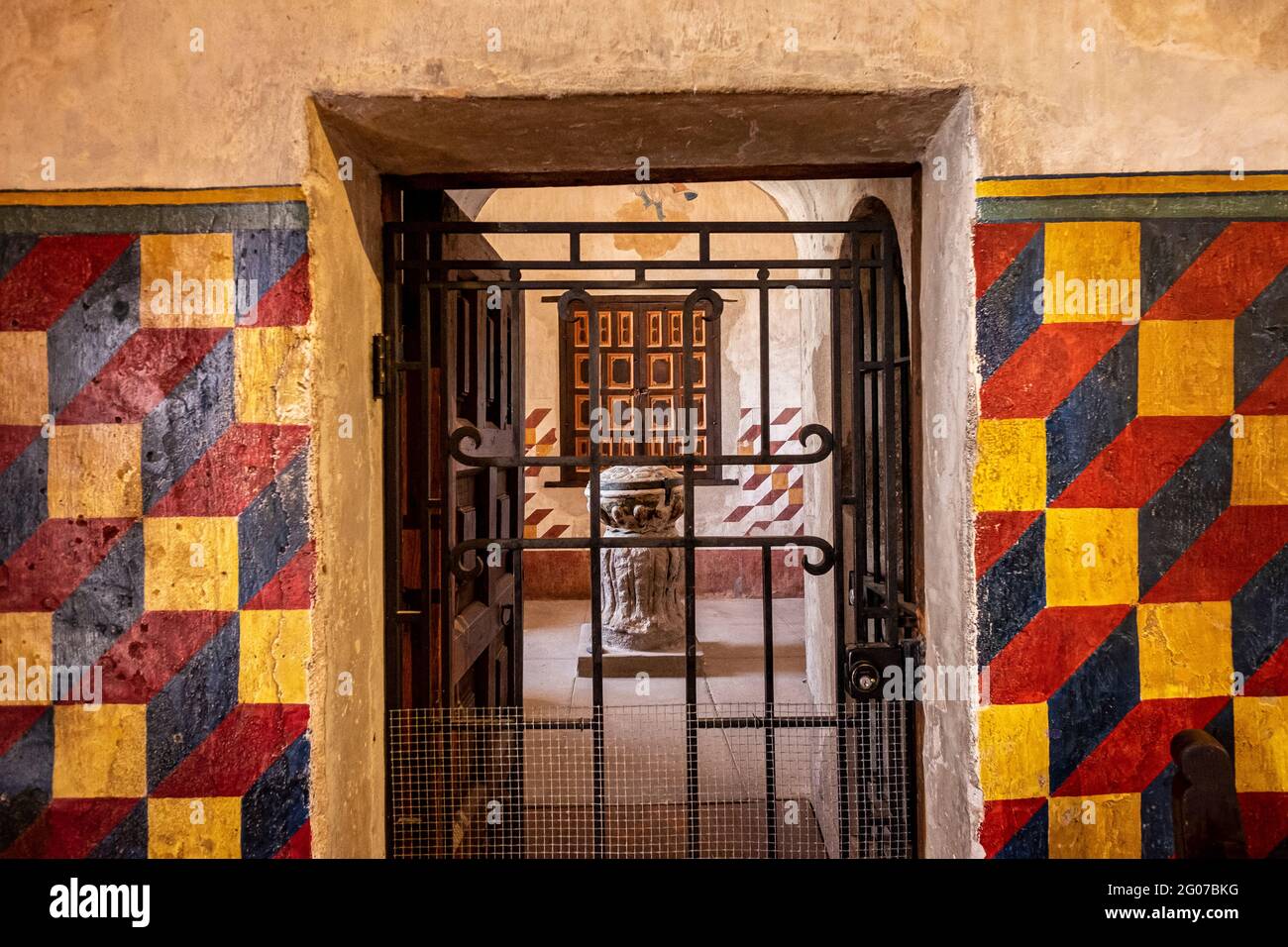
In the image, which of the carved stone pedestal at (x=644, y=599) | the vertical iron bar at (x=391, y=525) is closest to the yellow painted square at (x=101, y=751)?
the vertical iron bar at (x=391, y=525)

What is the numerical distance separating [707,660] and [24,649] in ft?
14.6

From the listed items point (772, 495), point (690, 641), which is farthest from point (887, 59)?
point (772, 495)

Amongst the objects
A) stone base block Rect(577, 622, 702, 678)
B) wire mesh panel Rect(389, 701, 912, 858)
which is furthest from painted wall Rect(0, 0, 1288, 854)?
stone base block Rect(577, 622, 702, 678)

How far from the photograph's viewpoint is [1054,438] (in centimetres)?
149

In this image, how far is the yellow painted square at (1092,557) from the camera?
1.49 metres

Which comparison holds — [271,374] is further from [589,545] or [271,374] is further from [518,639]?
[518,639]

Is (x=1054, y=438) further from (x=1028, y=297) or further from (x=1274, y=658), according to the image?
(x=1274, y=658)

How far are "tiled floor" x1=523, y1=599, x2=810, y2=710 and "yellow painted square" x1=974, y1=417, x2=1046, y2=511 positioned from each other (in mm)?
2538

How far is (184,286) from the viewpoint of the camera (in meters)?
1.50

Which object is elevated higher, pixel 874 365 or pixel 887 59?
pixel 887 59

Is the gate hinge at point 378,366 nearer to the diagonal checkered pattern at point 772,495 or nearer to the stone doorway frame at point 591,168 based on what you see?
the stone doorway frame at point 591,168

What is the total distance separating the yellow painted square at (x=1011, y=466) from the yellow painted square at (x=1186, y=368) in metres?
0.21

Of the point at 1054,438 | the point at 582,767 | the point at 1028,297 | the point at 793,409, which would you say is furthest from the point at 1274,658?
the point at 793,409

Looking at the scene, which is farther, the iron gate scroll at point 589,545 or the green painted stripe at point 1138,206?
the iron gate scroll at point 589,545
